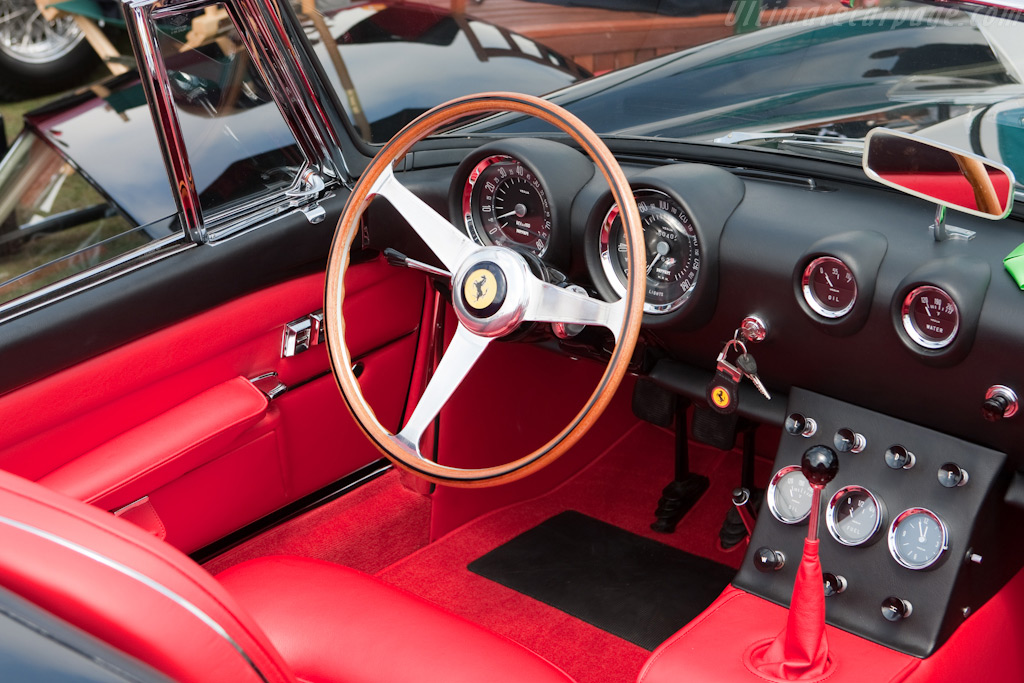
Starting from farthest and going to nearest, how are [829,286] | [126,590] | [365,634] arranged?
1. [829,286]
2. [365,634]
3. [126,590]

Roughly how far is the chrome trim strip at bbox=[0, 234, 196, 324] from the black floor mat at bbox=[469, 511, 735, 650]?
1.07m

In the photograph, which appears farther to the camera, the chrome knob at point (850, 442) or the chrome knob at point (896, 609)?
the chrome knob at point (850, 442)

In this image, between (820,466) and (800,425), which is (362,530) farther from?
(820,466)

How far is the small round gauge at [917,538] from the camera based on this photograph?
5.33 ft

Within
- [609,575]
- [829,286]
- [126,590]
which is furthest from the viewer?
[609,575]

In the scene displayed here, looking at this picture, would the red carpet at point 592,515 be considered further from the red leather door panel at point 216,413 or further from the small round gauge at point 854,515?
the small round gauge at point 854,515

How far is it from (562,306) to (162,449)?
Answer: 846 millimetres

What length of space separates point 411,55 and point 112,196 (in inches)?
30.5

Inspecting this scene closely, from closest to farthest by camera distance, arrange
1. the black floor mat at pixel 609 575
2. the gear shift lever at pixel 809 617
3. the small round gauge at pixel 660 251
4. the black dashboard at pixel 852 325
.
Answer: the gear shift lever at pixel 809 617
the black dashboard at pixel 852 325
the small round gauge at pixel 660 251
the black floor mat at pixel 609 575

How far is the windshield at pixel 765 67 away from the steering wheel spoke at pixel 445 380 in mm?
628

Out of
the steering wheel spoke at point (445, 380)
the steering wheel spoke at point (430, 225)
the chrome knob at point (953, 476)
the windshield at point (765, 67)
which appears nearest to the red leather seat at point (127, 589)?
the steering wheel spoke at point (445, 380)

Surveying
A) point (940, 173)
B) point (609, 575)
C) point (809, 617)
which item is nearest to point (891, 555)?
point (809, 617)

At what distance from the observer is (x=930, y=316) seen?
5.17ft

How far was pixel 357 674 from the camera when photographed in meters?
1.36
